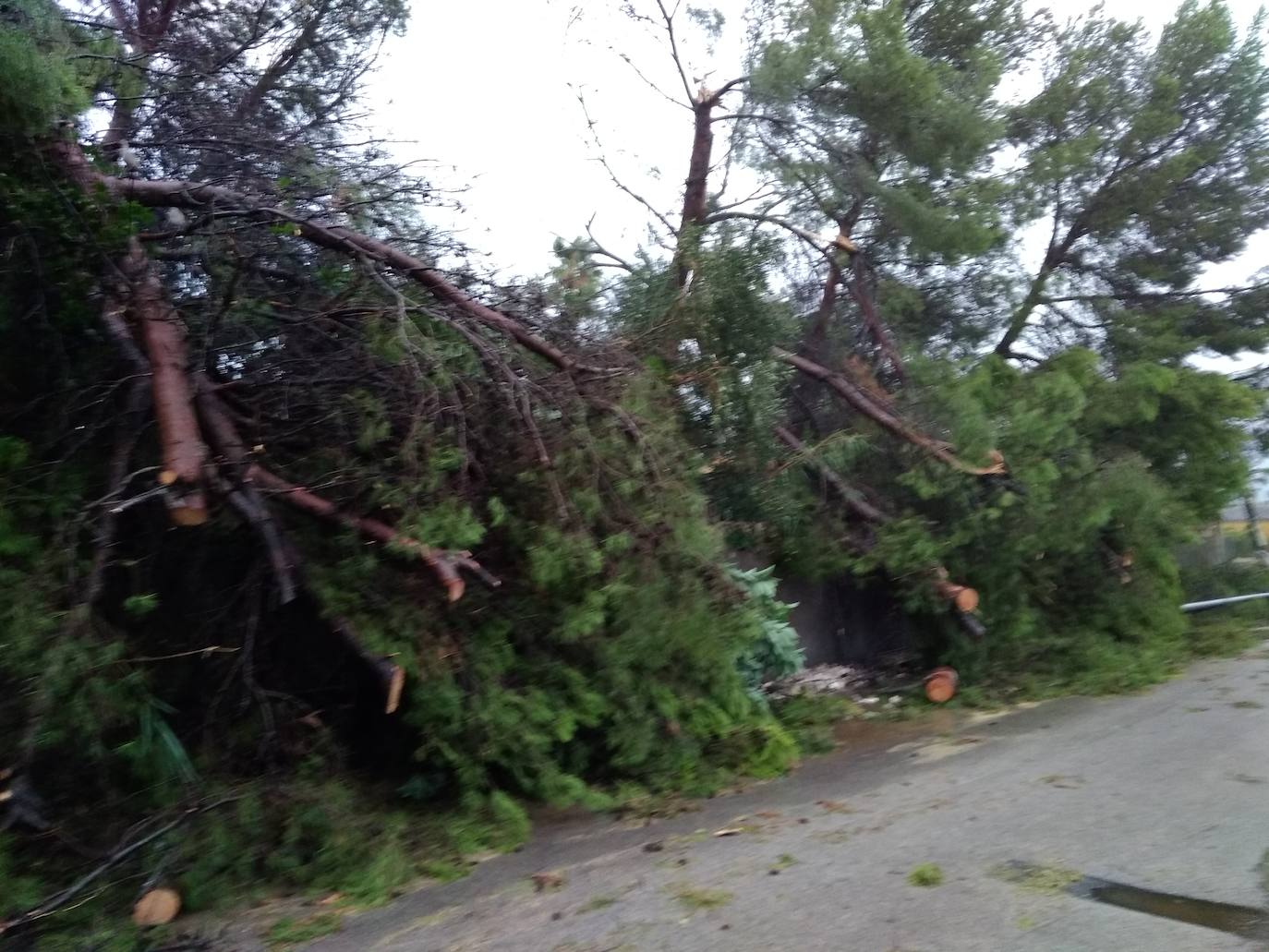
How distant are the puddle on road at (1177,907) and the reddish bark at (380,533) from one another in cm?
341

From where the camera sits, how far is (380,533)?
6.95m

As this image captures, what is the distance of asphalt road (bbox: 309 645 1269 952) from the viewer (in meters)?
4.95

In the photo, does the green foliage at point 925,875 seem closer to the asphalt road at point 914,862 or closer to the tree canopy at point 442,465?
the asphalt road at point 914,862

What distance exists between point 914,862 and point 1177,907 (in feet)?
4.27

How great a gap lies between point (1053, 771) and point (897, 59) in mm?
7546

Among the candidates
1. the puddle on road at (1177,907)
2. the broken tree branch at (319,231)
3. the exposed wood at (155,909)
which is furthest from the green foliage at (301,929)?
the broken tree branch at (319,231)

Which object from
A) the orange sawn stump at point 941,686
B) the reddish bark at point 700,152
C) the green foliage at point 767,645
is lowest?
the orange sawn stump at point 941,686

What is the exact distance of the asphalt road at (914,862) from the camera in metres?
4.95

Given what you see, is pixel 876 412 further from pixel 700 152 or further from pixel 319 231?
pixel 319 231

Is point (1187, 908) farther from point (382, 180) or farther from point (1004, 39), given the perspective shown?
point (1004, 39)

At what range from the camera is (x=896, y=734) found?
9.80 metres

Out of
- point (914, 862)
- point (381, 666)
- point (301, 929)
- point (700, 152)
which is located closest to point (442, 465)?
point (381, 666)

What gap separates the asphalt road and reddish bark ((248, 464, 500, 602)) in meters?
1.68

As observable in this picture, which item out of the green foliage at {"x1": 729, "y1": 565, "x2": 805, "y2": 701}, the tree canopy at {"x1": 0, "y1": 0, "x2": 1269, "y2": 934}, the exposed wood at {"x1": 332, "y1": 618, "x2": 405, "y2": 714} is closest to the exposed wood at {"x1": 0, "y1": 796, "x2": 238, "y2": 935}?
the tree canopy at {"x1": 0, "y1": 0, "x2": 1269, "y2": 934}
